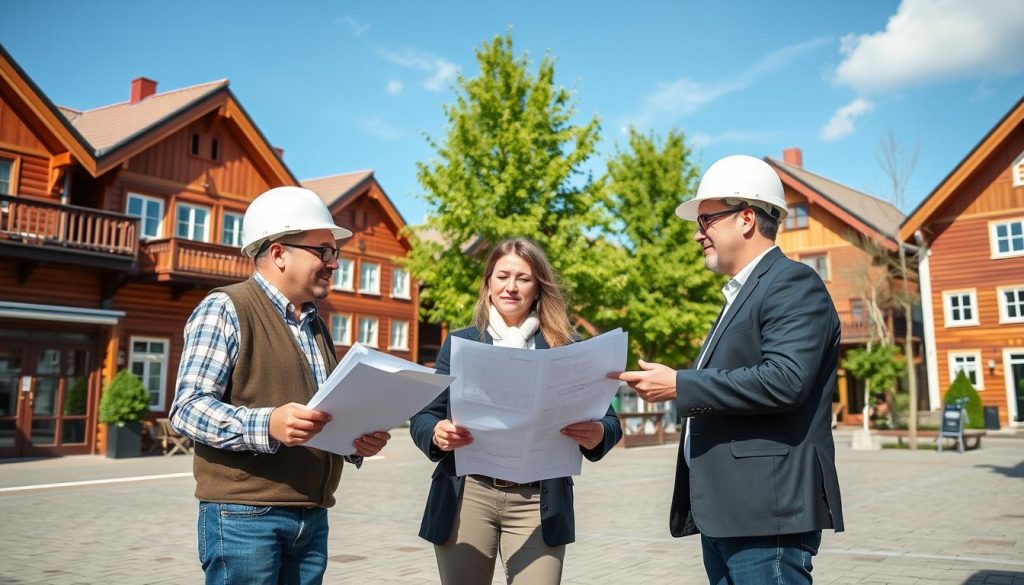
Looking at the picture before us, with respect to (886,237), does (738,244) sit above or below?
below

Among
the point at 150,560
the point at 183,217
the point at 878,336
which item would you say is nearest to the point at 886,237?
the point at 878,336

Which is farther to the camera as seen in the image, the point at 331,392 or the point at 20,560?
the point at 20,560

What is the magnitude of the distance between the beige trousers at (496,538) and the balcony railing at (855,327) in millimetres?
35246

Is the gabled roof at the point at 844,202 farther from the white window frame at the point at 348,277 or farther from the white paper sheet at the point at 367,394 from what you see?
the white paper sheet at the point at 367,394

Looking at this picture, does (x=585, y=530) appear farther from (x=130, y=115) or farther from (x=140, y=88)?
(x=140, y=88)

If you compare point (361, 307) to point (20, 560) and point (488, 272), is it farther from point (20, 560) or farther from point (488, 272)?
point (488, 272)

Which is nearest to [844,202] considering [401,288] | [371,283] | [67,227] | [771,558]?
[401,288]

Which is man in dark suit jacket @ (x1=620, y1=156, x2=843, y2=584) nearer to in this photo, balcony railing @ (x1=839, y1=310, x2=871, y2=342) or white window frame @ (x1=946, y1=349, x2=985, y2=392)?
white window frame @ (x1=946, y1=349, x2=985, y2=392)

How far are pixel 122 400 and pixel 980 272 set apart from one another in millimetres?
31191

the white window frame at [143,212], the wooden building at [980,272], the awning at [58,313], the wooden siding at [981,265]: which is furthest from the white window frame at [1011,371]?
the awning at [58,313]

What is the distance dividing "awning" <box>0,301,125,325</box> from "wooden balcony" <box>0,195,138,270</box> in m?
1.11

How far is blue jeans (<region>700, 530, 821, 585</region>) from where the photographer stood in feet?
8.41

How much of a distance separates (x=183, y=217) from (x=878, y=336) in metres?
27.5

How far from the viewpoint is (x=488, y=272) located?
3.53 meters
